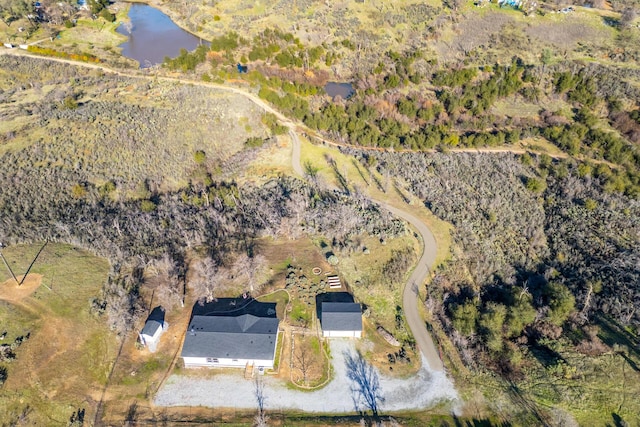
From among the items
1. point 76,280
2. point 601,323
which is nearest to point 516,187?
point 601,323

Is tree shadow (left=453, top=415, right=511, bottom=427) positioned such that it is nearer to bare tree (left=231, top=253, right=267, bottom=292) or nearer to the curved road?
the curved road

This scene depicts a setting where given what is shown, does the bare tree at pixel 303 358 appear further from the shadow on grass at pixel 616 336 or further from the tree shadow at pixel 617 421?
the shadow on grass at pixel 616 336

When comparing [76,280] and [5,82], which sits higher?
[5,82]

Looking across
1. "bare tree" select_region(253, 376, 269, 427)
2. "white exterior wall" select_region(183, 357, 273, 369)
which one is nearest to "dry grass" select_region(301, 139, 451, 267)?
"white exterior wall" select_region(183, 357, 273, 369)

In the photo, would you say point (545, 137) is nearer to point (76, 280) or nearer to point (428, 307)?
point (428, 307)

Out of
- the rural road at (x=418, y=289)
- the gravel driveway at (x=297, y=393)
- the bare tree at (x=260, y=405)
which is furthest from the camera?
the rural road at (x=418, y=289)

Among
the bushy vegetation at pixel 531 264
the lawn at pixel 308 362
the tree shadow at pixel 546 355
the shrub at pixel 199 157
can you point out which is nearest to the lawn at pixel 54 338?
the lawn at pixel 308 362
